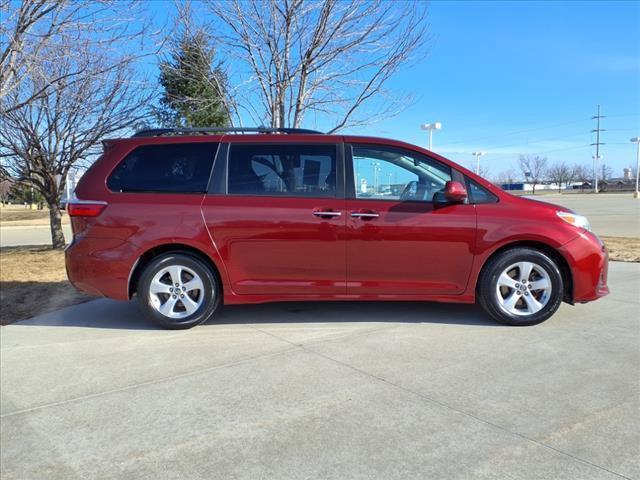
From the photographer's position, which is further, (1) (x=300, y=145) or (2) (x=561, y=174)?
(2) (x=561, y=174)

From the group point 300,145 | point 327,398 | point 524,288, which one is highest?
point 300,145

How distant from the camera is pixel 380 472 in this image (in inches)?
103

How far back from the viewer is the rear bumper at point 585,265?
4.93 metres

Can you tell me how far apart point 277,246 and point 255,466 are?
2516 mm

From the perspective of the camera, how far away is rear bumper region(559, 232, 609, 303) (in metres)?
4.93

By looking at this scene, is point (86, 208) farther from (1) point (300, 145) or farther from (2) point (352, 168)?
(2) point (352, 168)

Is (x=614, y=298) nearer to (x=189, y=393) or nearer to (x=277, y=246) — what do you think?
(x=277, y=246)

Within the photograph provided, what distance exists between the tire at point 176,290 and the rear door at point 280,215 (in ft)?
0.92

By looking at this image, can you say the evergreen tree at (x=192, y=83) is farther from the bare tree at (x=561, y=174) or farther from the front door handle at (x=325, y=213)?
the bare tree at (x=561, y=174)

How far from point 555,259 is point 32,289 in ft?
21.9

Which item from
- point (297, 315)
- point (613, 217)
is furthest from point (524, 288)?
point (613, 217)

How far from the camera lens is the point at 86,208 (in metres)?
5.03

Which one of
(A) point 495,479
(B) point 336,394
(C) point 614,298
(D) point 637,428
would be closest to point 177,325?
(B) point 336,394

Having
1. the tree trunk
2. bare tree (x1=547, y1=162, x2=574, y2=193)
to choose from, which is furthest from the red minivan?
bare tree (x1=547, y1=162, x2=574, y2=193)
